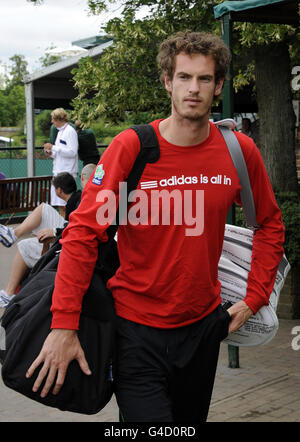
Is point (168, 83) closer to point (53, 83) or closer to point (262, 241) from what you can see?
point (262, 241)

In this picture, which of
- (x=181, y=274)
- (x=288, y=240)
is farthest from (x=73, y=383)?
(x=288, y=240)

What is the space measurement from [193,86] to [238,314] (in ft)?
3.12

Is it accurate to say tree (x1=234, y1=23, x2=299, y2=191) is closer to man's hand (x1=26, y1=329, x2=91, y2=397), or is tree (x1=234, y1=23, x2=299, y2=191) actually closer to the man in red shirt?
the man in red shirt

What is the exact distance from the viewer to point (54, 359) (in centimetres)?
262

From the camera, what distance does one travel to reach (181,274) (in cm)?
284

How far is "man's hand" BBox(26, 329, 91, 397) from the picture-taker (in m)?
2.62

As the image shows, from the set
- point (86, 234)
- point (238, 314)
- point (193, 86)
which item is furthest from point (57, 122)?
point (86, 234)

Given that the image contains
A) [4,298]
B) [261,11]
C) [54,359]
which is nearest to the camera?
[54,359]

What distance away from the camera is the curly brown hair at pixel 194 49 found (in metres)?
2.87

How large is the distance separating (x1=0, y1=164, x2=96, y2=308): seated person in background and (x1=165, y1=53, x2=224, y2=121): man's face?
4882 millimetres

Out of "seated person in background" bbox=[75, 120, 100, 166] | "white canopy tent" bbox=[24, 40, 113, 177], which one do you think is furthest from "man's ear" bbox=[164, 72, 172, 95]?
"white canopy tent" bbox=[24, 40, 113, 177]

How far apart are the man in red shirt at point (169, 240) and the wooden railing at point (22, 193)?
1211cm

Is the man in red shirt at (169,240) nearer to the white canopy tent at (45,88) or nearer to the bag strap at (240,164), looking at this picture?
the bag strap at (240,164)
